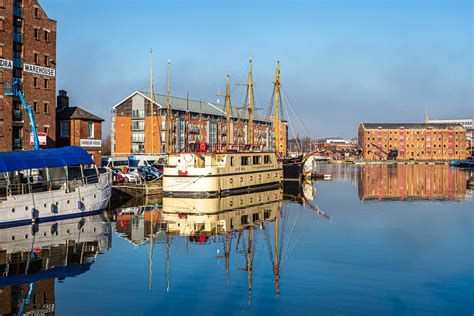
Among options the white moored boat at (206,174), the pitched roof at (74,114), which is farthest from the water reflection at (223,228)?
the pitched roof at (74,114)

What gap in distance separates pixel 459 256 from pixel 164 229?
62.5ft

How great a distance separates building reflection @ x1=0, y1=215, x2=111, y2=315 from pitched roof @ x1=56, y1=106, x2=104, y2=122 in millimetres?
23345

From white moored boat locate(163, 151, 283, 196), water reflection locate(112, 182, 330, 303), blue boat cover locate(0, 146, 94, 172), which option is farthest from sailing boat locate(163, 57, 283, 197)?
blue boat cover locate(0, 146, 94, 172)

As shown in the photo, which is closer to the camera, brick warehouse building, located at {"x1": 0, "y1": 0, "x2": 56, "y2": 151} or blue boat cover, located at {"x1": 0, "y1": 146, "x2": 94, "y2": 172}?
blue boat cover, located at {"x1": 0, "y1": 146, "x2": 94, "y2": 172}

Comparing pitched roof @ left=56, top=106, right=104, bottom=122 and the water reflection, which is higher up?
pitched roof @ left=56, top=106, right=104, bottom=122

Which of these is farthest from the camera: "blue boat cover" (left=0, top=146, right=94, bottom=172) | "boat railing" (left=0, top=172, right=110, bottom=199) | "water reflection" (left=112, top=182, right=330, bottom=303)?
"boat railing" (left=0, top=172, right=110, bottom=199)

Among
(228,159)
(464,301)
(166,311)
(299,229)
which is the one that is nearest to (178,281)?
(166,311)

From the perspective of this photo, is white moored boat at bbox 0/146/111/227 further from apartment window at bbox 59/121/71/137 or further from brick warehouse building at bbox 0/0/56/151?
apartment window at bbox 59/121/71/137

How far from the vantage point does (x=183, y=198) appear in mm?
53219

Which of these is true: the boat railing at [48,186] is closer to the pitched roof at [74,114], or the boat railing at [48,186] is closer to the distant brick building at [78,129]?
the distant brick building at [78,129]

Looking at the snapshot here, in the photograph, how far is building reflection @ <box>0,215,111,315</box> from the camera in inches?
739

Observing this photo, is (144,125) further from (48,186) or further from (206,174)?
(48,186)

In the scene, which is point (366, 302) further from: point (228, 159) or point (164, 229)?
point (228, 159)

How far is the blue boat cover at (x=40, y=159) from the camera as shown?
115ft
